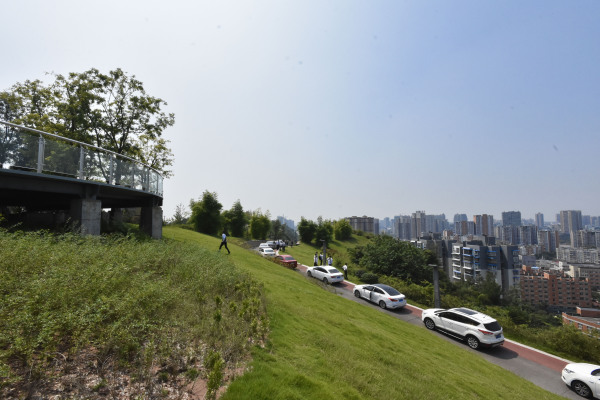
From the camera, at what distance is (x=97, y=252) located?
6512mm

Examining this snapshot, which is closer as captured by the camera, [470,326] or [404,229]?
[470,326]

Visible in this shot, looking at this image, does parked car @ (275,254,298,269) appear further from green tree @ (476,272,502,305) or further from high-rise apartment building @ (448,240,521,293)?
high-rise apartment building @ (448,240,521,293)

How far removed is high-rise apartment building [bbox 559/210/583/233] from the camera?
153625 mm

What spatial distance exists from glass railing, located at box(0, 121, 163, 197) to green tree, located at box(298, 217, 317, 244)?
4360 centimetres

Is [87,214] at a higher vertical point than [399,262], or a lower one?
higher

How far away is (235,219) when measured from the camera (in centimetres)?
4834

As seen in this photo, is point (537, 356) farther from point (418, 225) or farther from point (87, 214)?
point (418, 225)

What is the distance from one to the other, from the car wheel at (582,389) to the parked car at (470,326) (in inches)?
105

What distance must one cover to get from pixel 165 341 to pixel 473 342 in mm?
14352

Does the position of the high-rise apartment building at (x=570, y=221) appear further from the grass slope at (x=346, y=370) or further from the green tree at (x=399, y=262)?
the grass slope at (x=346, y=370)

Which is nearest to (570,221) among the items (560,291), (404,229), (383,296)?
(404,229)

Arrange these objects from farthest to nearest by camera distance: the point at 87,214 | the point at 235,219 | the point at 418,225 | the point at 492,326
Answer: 1. the point at 418,225
2. the point at 235,219
3. the point at 492,326
4. the point at 87,214

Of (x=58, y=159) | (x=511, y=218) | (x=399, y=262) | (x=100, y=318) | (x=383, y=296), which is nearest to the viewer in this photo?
(x=100, y=318)

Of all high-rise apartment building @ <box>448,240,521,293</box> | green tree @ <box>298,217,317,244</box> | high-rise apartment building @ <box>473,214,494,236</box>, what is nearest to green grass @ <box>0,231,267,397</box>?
green tree @ <box>298,217,317,244</box>
